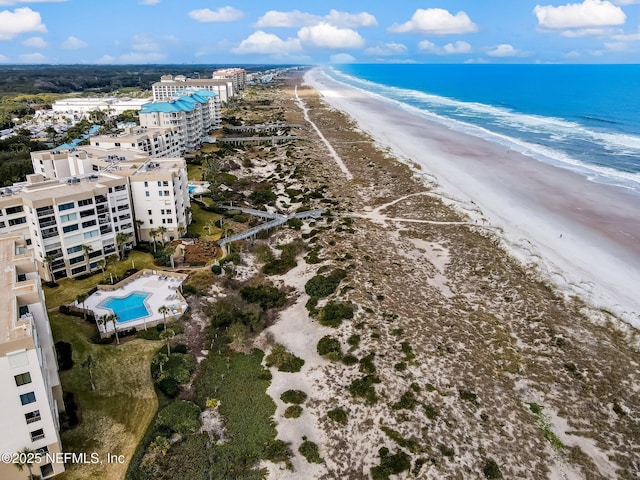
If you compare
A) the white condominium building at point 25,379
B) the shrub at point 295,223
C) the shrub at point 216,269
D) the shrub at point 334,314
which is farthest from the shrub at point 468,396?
the shrub at point 295,223

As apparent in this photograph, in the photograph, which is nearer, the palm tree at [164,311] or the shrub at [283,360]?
the shrub at [283,360]

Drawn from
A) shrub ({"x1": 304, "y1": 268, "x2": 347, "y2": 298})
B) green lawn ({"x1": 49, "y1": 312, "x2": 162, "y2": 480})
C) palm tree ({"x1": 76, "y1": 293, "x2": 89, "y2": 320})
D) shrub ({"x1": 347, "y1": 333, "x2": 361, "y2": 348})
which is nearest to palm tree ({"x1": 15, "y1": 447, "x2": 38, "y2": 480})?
green lawn ({"x1": 49, "y1": 312, "x2": 162, "y2": 480})

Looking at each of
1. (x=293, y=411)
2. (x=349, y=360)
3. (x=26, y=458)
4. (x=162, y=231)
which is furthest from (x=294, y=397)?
(x=162, y=231)

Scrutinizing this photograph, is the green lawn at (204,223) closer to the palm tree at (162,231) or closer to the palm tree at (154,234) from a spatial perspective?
the palm tree at (162,231)

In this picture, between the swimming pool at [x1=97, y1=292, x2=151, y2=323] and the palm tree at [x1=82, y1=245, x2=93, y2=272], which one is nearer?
the swimming pool at [x1=97, y1=292, x2=151, y2=323]

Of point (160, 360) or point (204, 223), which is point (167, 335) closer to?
point (160, 360)

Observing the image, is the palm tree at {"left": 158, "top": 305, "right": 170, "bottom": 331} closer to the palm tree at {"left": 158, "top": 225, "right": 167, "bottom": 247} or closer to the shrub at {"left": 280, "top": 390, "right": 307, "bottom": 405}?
the shrub at {"left": 280, "top": 390, "right": 307, "bottom": 405}
